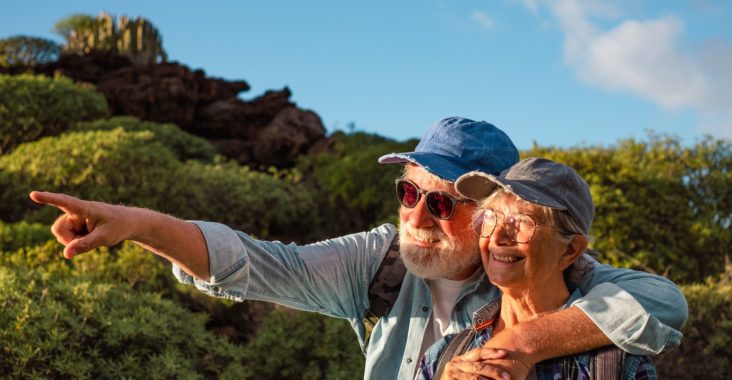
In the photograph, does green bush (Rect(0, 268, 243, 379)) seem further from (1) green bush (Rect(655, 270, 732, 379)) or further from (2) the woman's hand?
(1) green bush (Rect(655, 270, 732, 379))

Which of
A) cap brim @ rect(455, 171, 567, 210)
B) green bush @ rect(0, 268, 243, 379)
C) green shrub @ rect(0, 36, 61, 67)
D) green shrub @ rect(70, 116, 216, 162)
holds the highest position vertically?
green shrub @ rect(0, 36, 61, 67)

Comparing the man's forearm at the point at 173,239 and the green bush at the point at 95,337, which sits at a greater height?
the man's forearm at the point at 173,239

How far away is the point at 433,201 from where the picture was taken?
10.2ft

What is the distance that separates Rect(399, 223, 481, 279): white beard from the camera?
304 centimetres

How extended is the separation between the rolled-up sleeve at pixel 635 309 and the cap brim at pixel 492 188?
31 cm

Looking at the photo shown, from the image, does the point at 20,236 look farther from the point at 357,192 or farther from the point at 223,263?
the point at 223,263

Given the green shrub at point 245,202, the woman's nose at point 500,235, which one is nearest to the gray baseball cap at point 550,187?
the woman's nose at point 500,235

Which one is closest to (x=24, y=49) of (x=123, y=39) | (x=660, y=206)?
(x=123, y=39)

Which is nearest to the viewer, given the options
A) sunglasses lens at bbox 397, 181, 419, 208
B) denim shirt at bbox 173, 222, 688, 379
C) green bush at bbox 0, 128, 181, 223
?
denim shirt at bbox 173, 222, 688, 379

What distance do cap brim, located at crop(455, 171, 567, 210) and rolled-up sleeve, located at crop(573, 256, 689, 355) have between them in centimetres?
31

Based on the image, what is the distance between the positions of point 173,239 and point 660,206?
10.1m

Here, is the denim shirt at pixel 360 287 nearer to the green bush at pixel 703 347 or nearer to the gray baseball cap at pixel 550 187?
the gray baseball cap at pixel 550 187

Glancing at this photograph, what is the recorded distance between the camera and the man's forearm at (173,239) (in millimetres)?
2609

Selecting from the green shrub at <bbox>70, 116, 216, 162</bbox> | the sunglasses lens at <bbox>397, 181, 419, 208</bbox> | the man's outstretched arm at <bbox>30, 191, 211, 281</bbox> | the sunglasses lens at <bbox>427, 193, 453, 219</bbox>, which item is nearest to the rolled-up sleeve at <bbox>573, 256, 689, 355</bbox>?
the sunglasses lens at <bbox>427, 193, 453, 219</bbox>
